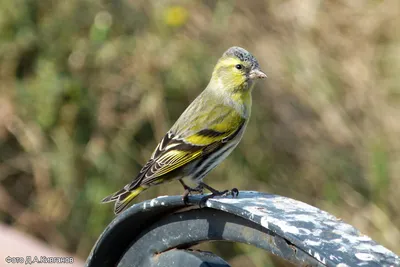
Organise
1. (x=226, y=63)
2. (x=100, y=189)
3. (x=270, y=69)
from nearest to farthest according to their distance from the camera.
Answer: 1. (x=226, y=63)
2. (x=100, y=189)
3. (x=270, y=69)

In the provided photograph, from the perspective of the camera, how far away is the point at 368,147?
571 centimetres

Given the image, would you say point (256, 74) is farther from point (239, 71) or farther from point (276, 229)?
point (276, 229)

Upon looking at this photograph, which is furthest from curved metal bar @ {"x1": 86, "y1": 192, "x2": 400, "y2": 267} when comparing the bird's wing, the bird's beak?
the bird's beak

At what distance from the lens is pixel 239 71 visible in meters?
4.20

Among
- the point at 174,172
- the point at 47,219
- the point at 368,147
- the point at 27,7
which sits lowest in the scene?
the point at 174,172

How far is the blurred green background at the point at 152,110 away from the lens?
5648 millimetres

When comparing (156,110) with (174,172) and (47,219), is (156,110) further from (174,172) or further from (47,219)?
(174,172)

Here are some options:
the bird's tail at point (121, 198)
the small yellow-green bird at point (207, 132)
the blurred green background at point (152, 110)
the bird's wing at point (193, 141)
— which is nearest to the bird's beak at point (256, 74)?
the small yellow-green bird at point (207, 132)

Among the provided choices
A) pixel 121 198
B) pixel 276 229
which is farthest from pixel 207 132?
pixel 276 229

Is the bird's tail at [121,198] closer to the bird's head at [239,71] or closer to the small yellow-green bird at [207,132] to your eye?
the small yellow-green bird at [207,132]

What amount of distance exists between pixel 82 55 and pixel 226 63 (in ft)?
6.24

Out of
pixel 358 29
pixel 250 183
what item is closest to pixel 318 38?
pixel 358 29

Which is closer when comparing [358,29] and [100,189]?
[100,189]

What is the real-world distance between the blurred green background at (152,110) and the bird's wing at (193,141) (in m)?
1.66
